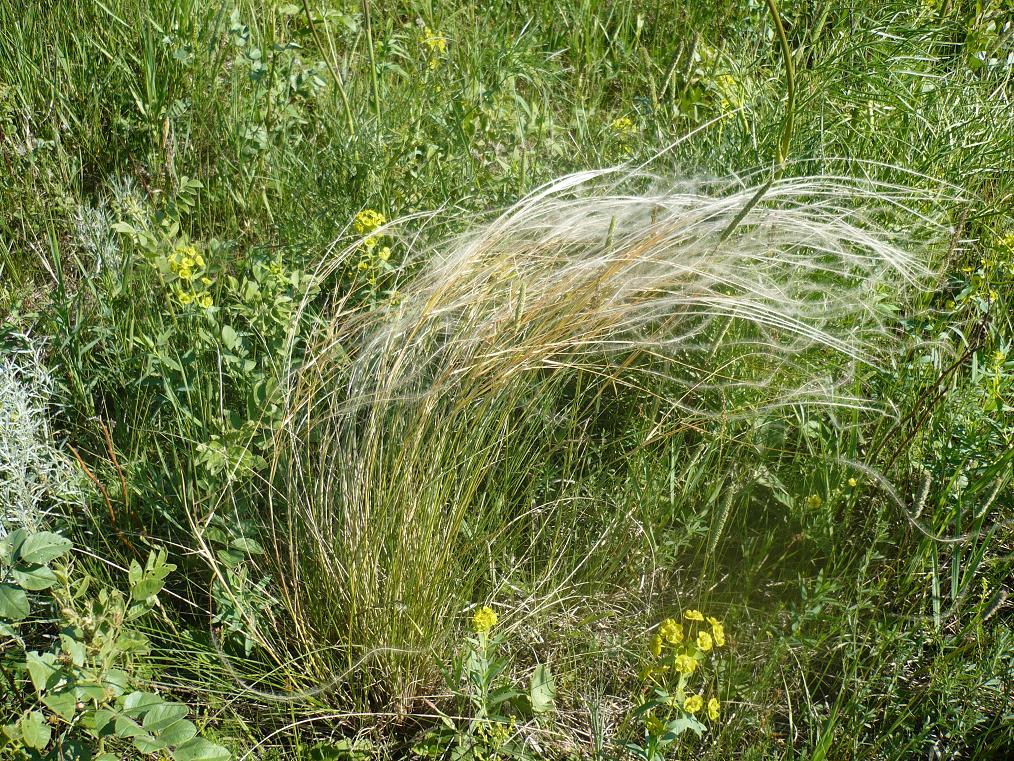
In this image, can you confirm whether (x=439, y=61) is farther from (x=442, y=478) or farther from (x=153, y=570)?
(x=153, y=570)

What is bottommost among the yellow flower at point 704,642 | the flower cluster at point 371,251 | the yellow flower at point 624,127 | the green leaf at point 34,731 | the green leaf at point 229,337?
the yellow flower at point 704,642

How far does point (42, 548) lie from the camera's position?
4.75 ft

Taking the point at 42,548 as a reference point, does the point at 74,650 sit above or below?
below

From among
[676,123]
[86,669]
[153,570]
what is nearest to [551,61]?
[676,123]

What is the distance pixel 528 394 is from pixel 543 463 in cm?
16

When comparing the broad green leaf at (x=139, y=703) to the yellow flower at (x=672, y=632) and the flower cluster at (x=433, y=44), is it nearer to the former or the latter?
the yellow flower at (x=672, y=632)

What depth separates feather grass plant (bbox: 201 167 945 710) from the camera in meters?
1.75

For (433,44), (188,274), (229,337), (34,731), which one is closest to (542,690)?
(34,731)

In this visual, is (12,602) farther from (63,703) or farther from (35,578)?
(63,703)

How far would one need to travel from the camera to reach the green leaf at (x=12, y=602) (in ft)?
4.63

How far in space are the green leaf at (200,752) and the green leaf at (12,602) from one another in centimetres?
33

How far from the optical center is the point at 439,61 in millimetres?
3098


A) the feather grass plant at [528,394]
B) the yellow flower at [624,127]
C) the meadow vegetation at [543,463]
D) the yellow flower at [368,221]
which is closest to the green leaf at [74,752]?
the meadow vegetation at [543,463]

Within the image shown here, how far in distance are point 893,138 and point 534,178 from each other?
971 mm
